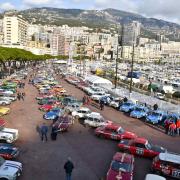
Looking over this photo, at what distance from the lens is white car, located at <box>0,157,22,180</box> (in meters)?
16.2

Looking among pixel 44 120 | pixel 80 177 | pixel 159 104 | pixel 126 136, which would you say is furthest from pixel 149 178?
pixel 159 104

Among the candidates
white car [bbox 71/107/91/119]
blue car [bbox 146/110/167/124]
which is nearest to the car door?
blue car [bbox 146/110/167/124]

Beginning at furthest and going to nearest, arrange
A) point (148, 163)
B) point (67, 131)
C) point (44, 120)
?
point (44, 120) < point (67, 131) < point (148, 163)

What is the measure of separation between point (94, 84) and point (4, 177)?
4558cm

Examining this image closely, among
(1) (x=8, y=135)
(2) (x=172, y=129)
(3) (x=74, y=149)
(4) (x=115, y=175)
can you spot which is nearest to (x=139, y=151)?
(3) (x=74, y=149)

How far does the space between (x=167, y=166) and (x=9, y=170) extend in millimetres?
8720

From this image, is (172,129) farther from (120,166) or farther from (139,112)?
(120,166)

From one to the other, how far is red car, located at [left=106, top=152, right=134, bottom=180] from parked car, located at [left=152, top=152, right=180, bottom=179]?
155 cm

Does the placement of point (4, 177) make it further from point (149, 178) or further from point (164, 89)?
point (164, 89)

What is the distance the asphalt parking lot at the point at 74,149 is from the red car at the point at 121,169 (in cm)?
109

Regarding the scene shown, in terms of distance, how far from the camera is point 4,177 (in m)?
16.2

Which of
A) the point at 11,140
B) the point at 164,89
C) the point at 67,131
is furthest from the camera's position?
the point at 164,89

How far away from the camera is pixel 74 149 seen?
74.8ft

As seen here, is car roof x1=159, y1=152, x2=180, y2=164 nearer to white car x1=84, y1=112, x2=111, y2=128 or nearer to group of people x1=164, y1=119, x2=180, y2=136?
group of people x1=164, y1=119, x2=180, y2=136
